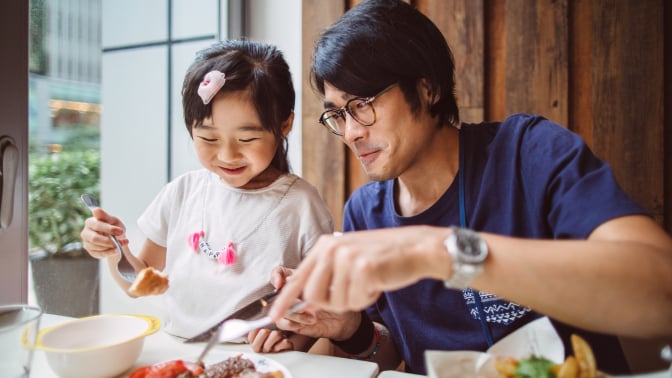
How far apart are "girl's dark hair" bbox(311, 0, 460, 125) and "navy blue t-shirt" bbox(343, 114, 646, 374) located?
253mm

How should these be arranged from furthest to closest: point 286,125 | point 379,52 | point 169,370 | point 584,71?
point 584,71, point 286,125, point 379,52, point 169,370

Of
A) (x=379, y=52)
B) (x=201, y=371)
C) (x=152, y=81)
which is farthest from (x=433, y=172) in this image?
(x=152, y=81)

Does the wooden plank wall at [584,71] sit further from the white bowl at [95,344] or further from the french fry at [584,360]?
the french fry at [584,360]

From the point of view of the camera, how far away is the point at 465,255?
72 centimetres

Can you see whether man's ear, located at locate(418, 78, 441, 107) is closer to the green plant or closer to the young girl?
the young girl

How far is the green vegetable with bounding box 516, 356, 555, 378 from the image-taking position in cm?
74

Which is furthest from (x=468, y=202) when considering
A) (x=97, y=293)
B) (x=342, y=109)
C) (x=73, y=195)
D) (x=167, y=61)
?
(x=167, y=61)

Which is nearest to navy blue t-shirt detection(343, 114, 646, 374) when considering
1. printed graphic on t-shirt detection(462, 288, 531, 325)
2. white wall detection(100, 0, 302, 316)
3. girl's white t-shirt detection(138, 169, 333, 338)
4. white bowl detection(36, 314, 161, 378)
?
printed graphic on t-shirt detection(462, 288, 531, 325)

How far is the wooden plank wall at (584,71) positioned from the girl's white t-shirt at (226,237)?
0.70m

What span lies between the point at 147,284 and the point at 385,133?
72cm

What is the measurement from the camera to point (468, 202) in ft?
4.16

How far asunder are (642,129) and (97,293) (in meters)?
2.78

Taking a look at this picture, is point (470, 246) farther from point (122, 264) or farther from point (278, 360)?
point (122, 264)

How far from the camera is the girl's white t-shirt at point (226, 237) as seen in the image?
139 centimetres
